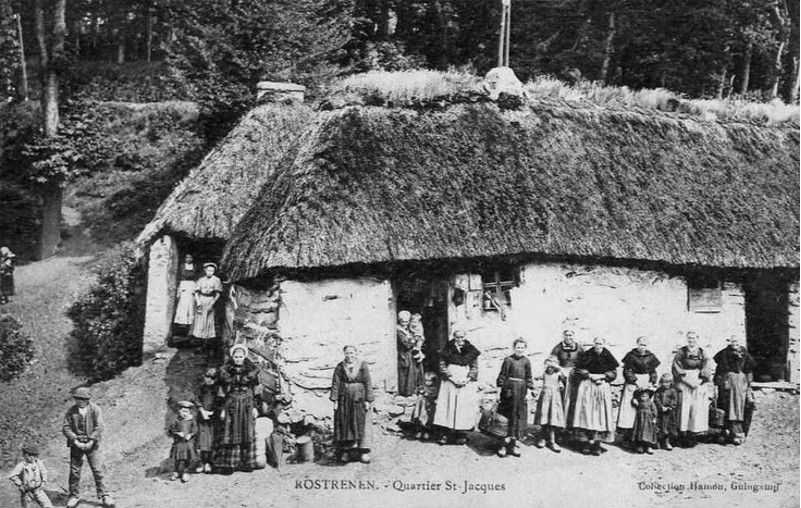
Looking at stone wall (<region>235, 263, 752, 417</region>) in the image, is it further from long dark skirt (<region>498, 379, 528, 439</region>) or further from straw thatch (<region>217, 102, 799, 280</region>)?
long dark skirt (<region>498, 379, 528, 439</region>)

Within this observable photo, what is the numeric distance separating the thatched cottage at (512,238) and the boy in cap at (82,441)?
212cm

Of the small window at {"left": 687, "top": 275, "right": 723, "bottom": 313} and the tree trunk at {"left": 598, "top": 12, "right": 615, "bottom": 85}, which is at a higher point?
the tree trunk at {"left": 598, "top": 12, "right": 615, "bottom": 85}

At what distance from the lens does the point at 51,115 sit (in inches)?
727

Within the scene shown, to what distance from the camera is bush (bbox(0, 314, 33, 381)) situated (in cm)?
1247

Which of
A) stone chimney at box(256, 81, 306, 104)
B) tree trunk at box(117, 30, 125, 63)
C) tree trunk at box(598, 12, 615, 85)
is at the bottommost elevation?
stone chimney at box(256, 81, 306, 104)

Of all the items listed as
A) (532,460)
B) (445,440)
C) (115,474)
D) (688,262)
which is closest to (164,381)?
(115,474)

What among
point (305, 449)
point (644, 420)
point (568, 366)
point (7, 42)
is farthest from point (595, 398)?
point (7, 42)

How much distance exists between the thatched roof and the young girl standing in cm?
514

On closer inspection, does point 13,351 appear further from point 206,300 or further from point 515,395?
point 515,395

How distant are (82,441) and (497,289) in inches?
203

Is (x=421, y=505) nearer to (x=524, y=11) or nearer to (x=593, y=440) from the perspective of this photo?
(x=593, y=440)

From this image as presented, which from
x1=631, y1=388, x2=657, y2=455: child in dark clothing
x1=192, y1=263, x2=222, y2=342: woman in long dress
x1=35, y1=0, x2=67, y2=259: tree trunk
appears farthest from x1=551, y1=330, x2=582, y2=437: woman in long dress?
x1=35, y1=0, x2=67, y2=259: tree trunk

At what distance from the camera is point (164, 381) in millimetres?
11469

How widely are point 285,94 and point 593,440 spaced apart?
7.66 metres
